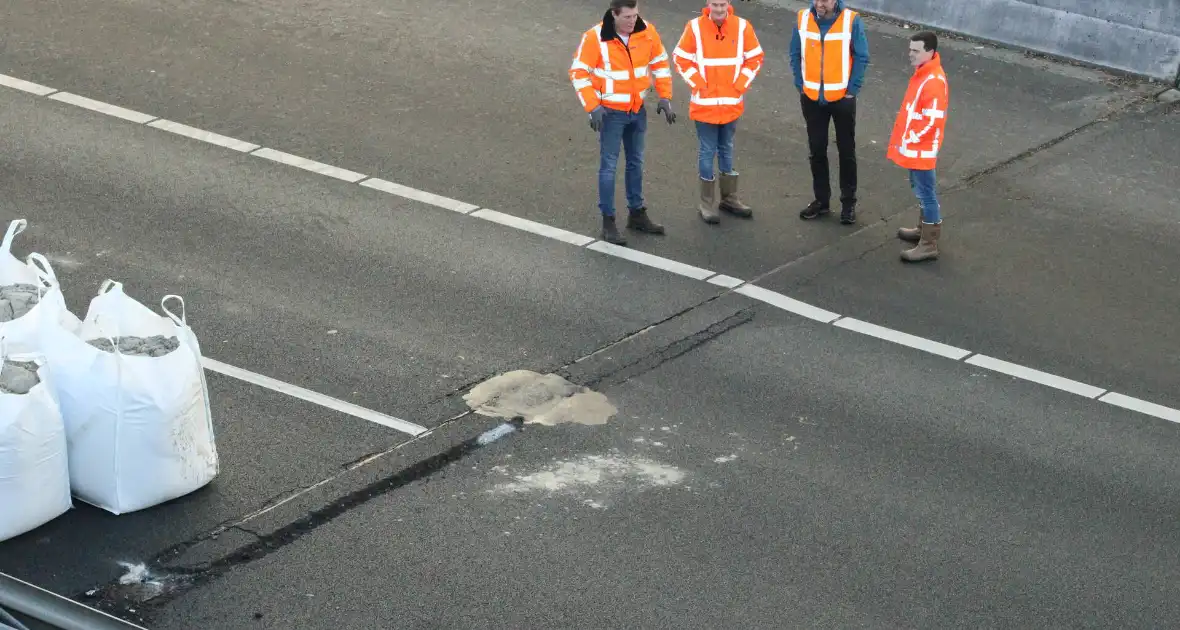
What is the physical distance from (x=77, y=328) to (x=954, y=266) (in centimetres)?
595

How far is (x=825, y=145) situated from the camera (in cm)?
1188

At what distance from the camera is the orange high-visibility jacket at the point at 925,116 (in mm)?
11047

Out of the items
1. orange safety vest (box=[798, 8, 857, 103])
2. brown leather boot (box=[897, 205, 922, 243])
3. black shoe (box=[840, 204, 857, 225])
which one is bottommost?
brown leather boot (box=[897, 205, 922, 243])

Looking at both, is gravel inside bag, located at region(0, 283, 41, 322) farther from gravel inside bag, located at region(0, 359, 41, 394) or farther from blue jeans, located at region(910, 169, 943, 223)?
blue jeans, located at region(910, 169, 943, 223)

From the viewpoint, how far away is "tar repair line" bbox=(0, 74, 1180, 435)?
929cm

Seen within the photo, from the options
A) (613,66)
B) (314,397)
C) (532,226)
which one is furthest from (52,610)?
(613,66)

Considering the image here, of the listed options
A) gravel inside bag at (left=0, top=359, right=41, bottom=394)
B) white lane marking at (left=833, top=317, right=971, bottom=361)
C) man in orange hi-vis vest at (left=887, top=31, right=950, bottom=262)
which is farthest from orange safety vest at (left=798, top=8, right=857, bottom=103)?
gravel inside bag at (left=0, top=359, right=41, bottom=394)

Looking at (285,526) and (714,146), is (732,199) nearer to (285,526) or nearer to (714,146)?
(714,146)

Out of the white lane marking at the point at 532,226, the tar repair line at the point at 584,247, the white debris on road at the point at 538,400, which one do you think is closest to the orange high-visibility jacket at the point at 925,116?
the tar repair line at the point at 584,247

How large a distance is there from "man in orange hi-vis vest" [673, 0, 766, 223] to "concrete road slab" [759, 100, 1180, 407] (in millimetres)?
1067

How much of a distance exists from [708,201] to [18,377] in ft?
18.3

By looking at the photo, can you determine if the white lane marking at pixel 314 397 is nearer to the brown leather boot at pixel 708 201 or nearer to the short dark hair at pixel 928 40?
the brown leather boot at pixel 708 201

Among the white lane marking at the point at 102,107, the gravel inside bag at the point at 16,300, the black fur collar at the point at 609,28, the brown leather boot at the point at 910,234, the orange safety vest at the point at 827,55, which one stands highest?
the black fur collar at the point at 609,28

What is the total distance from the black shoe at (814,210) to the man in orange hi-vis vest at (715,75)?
40cm
